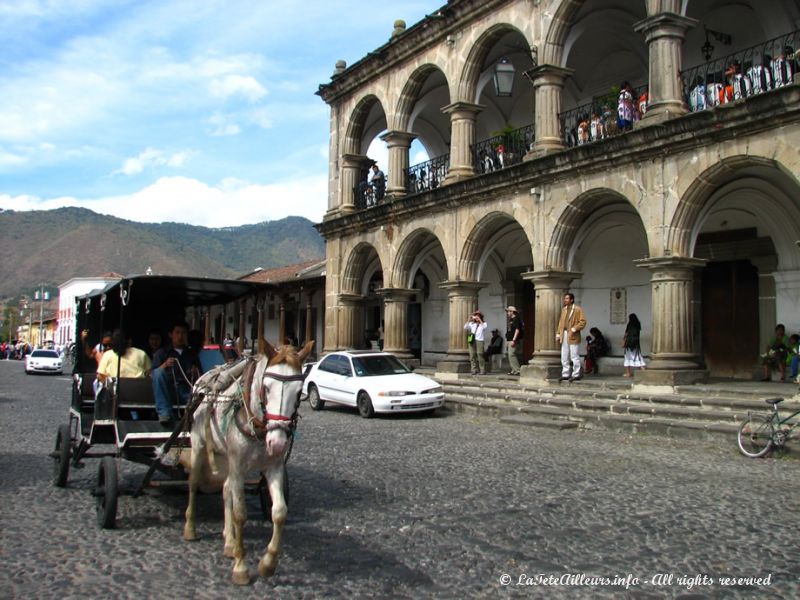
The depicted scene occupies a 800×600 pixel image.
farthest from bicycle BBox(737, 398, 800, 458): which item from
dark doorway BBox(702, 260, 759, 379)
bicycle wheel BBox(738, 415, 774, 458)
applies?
dark doorway BBox(702, 260, 759, 379)

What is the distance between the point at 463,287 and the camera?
18250 mm

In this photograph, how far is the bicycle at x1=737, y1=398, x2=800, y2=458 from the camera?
9641mm

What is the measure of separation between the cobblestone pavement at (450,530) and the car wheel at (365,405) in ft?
15.4

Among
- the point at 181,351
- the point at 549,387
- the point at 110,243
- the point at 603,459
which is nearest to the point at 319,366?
the point at 549,387

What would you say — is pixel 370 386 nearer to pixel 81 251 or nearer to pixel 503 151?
pixel 503 151

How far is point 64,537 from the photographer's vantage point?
5746mm

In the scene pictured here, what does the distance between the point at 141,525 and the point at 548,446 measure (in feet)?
21.1

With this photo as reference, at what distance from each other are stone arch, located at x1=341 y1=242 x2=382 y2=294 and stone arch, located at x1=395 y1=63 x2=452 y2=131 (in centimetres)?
413

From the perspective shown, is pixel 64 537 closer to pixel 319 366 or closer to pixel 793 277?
pixel 319 366

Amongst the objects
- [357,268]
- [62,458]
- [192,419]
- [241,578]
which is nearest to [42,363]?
[357,268]

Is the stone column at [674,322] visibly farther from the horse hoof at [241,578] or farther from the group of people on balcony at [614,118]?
the horse hoof at [241,578]

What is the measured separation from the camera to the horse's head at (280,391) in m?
4.45

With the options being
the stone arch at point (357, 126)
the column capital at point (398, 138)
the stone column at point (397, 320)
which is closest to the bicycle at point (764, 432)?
the stone column at point (397, 320)

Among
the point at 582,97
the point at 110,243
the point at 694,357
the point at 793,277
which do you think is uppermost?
the point at 110,243
